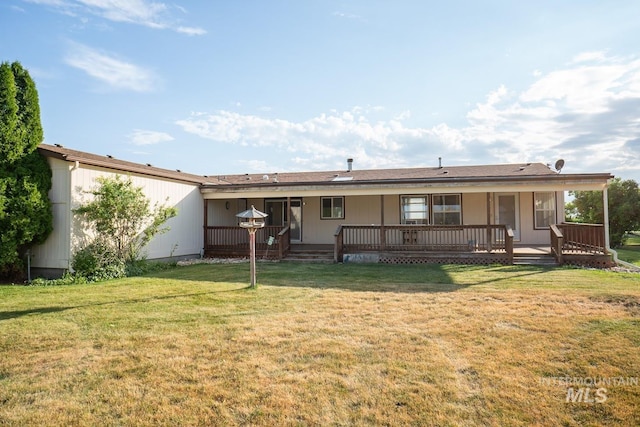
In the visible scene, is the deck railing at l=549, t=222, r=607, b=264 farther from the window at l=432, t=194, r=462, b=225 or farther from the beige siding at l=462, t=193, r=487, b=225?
the window at l=432, t=194, r=462, b=225

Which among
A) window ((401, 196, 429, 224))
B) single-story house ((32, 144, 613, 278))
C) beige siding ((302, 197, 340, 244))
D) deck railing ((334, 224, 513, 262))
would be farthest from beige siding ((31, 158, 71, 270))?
window ((401, 196, 429, 224))

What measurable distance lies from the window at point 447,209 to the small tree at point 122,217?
1025cm

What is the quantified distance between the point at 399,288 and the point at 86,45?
11060 millimetres

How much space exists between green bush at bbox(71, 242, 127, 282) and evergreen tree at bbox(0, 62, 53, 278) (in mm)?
1075

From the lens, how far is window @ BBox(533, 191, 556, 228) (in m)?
14.6

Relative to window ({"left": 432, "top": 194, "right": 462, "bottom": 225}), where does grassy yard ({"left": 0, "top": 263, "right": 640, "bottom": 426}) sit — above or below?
below

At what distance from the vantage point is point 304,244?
627 inches

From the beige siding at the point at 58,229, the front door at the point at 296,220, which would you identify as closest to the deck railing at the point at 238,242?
the front door at the point at 296,220

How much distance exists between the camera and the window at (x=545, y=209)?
14562mm

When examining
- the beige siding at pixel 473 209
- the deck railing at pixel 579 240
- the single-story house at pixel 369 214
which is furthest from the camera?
the beige siding at pixel 473 209

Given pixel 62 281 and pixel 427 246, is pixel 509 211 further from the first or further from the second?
pixel 62 281

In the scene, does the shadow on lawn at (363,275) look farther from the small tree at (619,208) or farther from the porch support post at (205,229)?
the small tree at (619,208)

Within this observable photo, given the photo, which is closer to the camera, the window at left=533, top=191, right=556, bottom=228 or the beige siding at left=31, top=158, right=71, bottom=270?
the beige siding at left=31, top=158, right=71, bottom=270

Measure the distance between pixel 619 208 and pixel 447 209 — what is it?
37.3 ft
